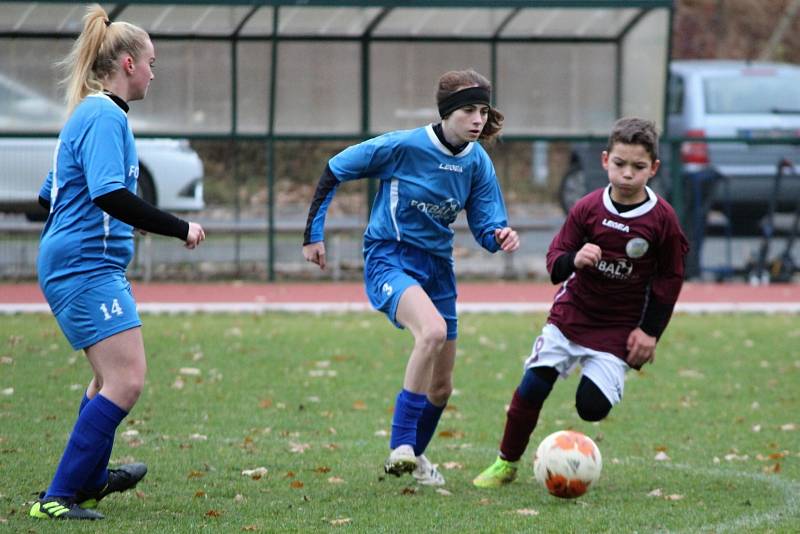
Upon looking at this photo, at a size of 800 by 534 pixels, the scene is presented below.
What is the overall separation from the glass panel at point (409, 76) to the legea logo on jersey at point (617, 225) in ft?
38.5

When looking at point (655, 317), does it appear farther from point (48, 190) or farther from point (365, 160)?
point (48, 190)

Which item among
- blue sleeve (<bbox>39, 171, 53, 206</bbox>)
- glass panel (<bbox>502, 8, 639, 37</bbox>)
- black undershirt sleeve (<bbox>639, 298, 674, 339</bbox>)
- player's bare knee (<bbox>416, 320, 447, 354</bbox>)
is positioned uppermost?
glass panel (<bbox>502, 8, 639, 37</bbox>)

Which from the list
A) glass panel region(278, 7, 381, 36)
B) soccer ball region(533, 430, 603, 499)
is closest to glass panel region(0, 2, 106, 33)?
glass panel region(278, 7, 381, 36)

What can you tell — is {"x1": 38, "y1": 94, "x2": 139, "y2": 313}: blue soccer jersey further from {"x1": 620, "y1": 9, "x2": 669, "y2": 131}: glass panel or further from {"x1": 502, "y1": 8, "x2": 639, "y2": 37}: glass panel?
{"x1": 620, "y1": 9, "x2": 669, "y2": 131}: glass panel

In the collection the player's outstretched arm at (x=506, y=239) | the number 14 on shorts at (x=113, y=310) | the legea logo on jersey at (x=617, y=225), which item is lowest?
the number 14 on shorts at (x=113, y=310)

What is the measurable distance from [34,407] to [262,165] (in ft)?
29.3

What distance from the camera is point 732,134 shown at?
16828 millimetres

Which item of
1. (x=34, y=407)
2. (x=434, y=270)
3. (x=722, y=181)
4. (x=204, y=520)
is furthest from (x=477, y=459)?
(x=722, y=181)

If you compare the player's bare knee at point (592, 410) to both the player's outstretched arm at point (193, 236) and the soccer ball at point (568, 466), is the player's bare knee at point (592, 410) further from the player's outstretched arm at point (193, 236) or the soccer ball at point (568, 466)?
the player's outstretched arm at point (193, 236)

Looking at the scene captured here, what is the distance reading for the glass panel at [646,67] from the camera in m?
17.1

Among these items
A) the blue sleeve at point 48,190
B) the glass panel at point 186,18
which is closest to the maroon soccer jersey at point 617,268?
the blue sleeve at point 48,190

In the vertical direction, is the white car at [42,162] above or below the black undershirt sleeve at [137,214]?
above

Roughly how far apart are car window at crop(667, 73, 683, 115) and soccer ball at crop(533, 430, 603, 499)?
12.8 metres

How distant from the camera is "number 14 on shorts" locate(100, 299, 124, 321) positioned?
199 inches
